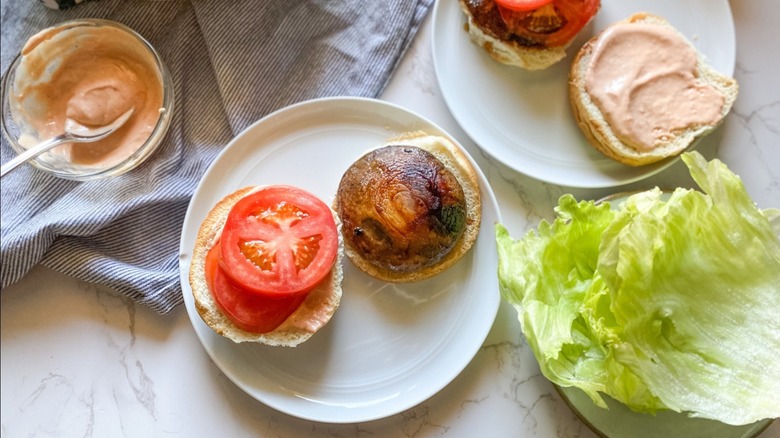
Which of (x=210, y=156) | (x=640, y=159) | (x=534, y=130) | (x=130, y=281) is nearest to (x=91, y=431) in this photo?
(x=130, y=281)

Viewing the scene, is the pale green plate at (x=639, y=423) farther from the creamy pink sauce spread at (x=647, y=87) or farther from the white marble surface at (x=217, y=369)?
the creamy pink sauce spread at (x=647, y=87)


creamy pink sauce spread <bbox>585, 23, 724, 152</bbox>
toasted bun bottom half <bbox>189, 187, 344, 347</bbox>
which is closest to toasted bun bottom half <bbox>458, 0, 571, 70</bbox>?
creamy pink sauce spread <bbox>585, 23, 724, 152</bbox>

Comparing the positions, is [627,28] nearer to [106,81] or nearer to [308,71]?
[308,71]

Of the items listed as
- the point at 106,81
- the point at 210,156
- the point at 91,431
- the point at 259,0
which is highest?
the point at 259,0

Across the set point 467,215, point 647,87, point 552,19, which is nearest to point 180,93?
point 467,215

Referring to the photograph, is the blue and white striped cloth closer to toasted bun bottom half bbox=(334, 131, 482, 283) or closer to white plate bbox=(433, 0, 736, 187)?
white plate bbox=(433, 0, 736, 187)

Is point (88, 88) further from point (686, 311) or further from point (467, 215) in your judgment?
point (686, 311)

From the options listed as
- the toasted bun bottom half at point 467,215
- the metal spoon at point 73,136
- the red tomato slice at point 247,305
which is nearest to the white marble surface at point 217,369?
the toasted bun bottom half at point 467,215
